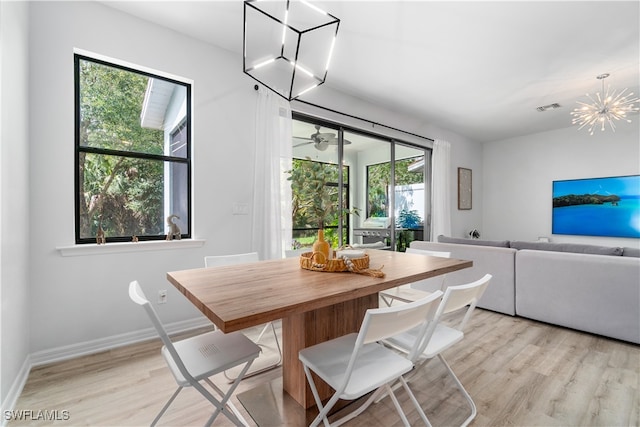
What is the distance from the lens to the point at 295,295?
1188mm

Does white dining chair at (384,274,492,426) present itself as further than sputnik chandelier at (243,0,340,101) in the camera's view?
No

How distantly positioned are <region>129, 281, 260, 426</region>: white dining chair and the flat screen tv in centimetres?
637

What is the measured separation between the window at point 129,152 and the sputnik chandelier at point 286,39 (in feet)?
2.80

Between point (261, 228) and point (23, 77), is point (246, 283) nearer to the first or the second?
point (261, 228)

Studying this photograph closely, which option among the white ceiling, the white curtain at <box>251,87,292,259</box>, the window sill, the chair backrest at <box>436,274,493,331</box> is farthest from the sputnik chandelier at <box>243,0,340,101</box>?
the window sill

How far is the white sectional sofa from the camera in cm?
242

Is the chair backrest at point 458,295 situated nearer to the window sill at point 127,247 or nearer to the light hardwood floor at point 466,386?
the light hardwood floor at point 466,386

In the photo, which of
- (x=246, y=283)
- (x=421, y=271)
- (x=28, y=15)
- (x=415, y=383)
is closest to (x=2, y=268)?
(x=246, y=283)

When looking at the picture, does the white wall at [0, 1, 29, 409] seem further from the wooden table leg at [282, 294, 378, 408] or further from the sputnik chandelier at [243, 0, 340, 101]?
the wooden table leg at [282, 294, 378, 408]

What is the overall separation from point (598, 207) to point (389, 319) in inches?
245

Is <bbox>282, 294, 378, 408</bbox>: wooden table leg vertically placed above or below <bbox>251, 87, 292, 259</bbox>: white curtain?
below

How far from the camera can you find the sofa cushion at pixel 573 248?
103 inches

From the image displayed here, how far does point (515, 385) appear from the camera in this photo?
6.07 feet

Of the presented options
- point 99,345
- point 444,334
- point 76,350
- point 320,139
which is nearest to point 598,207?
point 320,139
